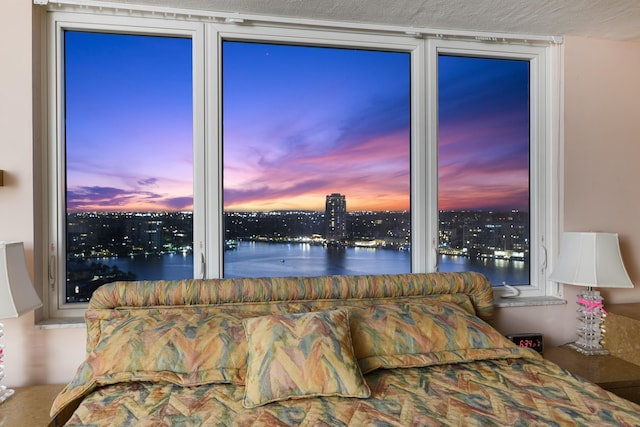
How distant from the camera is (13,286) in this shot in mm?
1857

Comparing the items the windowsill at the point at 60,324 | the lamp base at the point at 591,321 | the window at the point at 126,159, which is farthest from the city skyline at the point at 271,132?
the lamp base at the point at 591,321

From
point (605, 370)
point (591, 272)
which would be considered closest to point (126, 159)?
point (591, 272)

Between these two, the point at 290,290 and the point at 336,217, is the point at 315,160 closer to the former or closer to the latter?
the point at 336,217

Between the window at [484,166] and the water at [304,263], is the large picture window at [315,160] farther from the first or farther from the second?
the window at [484,166]

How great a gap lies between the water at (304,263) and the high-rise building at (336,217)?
0.32 ft

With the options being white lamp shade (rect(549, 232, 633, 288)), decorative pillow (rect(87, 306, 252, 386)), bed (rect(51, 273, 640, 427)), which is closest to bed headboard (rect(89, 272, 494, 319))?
bed (rect(51, 273, 640, 427))

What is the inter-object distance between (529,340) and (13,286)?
2.70m

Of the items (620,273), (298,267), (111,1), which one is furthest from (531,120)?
(111,1)

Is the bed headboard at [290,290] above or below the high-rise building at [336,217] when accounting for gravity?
below

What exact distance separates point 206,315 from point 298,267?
30.0 inches

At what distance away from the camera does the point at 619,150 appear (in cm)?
289

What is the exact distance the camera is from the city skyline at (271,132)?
Answer: 2.48 meters

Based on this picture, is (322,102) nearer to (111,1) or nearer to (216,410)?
(111,1)

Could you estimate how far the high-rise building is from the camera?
2742 millimetres
